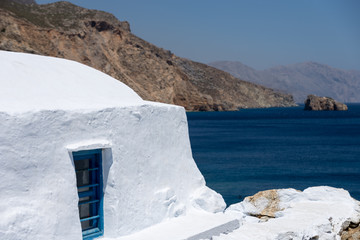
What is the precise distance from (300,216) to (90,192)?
4.95 metres

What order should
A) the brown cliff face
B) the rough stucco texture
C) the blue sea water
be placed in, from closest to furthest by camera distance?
the rough stucco texture → the blue sea water → the brown cliff face

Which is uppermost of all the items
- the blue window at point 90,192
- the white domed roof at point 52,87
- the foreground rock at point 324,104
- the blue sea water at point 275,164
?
the foreground rock at point 324,104

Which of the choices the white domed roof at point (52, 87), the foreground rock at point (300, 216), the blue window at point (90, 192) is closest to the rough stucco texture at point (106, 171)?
the blue window at point (90, 192)

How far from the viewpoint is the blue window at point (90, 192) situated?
22.3 ft

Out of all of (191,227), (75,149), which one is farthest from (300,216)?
(75,149)

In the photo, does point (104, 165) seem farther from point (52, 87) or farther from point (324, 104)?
point (324, 104)

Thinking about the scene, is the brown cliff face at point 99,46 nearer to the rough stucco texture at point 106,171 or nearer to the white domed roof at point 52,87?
the white domed roof at point 52,87

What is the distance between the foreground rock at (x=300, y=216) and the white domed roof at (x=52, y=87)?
10.7 ft

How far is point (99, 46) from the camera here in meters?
70.4

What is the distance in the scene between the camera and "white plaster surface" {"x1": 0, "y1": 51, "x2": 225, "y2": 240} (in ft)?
18.9

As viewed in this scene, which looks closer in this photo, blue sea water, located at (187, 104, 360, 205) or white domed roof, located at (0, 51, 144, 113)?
white domed roof, located at (0, 51, 144, 113)

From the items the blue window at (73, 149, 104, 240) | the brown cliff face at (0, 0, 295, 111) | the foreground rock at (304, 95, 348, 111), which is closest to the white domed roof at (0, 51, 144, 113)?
the blue window at (73, 149, 104, 240)

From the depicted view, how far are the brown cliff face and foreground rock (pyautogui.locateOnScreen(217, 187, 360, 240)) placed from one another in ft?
Result: 150

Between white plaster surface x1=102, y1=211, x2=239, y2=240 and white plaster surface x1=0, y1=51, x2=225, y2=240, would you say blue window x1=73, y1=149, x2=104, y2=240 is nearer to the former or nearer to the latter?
white plaster surface x1=0, y1=51, x2=225, y2=240
